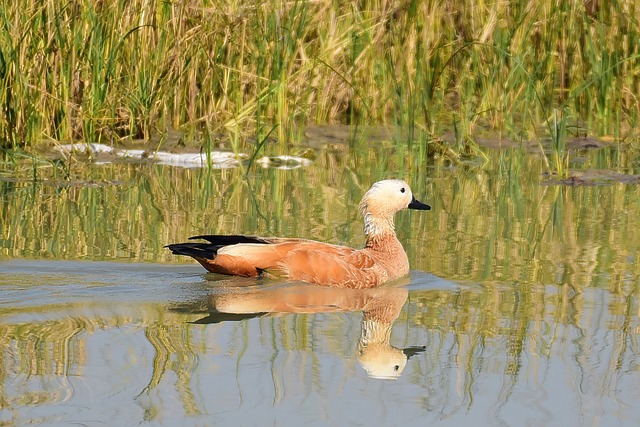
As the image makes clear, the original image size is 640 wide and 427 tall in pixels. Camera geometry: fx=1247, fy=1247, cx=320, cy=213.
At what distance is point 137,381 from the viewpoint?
426 centimetres

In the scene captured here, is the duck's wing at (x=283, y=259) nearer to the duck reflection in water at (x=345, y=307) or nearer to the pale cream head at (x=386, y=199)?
the duck reflection in water at (x=345, y=307)

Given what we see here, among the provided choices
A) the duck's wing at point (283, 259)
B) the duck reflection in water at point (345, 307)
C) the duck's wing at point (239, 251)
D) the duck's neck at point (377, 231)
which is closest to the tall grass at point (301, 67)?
the duck's neck at point (377, 231)

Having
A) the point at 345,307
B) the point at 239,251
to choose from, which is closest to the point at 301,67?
the point at 239,251

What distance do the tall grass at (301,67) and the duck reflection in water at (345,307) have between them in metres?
3.31

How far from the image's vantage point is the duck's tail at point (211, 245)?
6414 millimetres

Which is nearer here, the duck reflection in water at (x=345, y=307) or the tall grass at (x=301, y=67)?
the duck reflection in water at (x=345, y=307)

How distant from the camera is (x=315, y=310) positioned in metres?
5.73

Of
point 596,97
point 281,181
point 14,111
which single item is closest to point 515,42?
point 596,97

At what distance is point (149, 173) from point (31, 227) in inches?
94.9

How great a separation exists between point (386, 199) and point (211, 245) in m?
1.19

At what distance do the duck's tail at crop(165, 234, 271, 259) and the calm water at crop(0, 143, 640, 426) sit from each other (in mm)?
166

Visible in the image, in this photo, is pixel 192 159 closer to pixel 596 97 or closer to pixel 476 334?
pixel 596 97

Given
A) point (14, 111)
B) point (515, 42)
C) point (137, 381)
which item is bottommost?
point (137, 381)

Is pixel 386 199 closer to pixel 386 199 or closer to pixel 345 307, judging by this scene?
pixel 386 199
